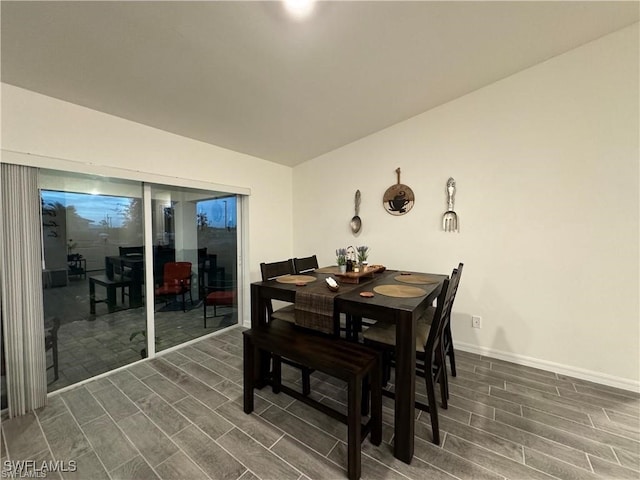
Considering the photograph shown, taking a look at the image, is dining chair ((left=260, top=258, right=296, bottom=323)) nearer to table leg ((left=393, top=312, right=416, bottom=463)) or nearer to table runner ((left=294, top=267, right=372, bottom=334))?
table runner ((left=294, top=267, right=372, bottom=334))

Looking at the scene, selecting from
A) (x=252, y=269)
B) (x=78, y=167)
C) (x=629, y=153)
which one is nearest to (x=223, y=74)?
(x=78, y=167)

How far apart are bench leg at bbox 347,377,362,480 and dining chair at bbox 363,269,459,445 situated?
0.27 m

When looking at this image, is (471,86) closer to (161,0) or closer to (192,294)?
(161,0)

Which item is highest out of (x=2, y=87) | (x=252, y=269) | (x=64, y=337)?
(x=2, y=87)

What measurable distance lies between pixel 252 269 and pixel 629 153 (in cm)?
387

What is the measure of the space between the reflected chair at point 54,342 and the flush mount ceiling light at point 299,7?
288 centimetres

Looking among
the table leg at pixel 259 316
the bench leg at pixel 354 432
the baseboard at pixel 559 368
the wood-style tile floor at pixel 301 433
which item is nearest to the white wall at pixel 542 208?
the baseboard at pixel 559 368

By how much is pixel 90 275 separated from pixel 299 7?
2.67 m

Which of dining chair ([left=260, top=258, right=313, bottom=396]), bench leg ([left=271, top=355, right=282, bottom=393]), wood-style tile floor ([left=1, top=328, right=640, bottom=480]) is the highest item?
dining chair ([left=260, top=258, right=313, bottom=396])

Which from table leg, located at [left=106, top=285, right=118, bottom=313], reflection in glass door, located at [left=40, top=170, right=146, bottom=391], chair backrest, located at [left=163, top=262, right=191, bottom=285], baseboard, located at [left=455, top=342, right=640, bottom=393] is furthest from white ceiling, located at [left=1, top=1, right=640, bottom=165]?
baseboard, located at [left=455, top=342, right=640, bottom=393]

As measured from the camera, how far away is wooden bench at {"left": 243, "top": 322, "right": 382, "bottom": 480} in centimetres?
135

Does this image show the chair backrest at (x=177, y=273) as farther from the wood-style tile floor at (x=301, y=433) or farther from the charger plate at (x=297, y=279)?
the charger plate at (x=297, y=279)

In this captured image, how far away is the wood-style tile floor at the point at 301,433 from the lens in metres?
1.42

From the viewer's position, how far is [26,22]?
1.37 metres
